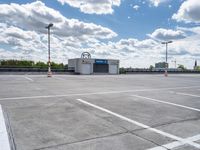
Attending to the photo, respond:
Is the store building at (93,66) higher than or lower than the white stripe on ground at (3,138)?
higher

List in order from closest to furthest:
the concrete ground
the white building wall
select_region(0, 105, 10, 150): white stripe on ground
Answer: select_region(0, 105, 10, 150): white stripe on ground → the concrete ground → the white building wall

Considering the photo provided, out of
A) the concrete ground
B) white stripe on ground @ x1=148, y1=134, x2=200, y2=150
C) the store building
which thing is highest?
the store building

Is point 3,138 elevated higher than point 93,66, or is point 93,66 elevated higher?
point 93,66

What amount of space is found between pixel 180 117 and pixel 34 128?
4.15 metres

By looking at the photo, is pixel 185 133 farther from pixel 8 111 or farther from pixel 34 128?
pixel 8 111

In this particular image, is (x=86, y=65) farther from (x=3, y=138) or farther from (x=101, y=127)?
(x=3, y=138)

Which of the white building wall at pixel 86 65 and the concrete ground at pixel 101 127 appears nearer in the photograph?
the concrete ground at pixel 101 127

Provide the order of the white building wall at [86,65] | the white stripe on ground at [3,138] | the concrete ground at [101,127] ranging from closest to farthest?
1. the white stripe on ground at [3,138]
2. the concrete ground at [101,127]
3. the white building wall at [86,65]

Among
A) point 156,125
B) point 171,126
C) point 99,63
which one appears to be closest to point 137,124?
point 156,125

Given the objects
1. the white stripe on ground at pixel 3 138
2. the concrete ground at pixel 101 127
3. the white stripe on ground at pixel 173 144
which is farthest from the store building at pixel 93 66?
the white stripe on ground at pixel 173 144

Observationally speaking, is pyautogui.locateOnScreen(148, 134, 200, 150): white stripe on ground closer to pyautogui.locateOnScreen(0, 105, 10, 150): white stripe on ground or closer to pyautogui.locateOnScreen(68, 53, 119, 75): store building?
pyautogui.locateOnScreen(0, 105, 10, 150): white stripe on ground

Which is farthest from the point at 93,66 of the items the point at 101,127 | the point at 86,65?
the point at 101,127

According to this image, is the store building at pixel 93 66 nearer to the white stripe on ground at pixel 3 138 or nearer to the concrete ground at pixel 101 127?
the concrete ground at pixel 101 127

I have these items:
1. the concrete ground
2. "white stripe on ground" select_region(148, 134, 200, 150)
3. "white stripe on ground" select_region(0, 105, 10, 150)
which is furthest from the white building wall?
"white stripe on ground" select_region(148, 134, 200, 150)
